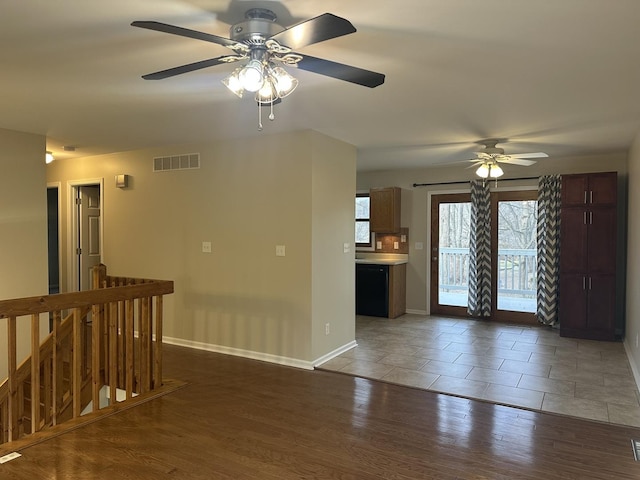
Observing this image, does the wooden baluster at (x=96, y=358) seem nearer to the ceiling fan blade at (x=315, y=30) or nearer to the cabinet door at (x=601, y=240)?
the ceiling fan blade at (x=315, y=30)

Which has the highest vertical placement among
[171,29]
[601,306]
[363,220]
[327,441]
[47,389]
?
[171,29]

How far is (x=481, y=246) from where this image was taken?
22.1ft

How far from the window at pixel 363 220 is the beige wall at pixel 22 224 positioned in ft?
15.4

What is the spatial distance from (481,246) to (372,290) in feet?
5.82

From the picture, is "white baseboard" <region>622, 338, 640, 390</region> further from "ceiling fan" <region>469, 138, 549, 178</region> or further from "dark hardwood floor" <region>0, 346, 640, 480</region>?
"ceiling fan" <region>469, 138, 549, 178</region>

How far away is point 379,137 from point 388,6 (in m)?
2.82

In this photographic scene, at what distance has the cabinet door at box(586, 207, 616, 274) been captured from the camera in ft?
18.2

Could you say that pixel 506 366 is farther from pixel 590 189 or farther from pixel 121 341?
pixel 121 341

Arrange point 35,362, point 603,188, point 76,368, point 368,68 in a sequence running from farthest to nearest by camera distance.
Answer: point 603,188, point 76,368, point 35,362, point 368,68

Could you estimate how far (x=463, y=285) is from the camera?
23.1ft

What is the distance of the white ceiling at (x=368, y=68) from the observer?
2.06m

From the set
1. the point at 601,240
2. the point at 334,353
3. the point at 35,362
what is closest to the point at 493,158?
the point at 601,240

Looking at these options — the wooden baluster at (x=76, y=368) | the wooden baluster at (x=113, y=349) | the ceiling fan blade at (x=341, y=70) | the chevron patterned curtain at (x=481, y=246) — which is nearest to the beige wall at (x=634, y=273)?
the chevron patterned curtain at (x=481, y=246)

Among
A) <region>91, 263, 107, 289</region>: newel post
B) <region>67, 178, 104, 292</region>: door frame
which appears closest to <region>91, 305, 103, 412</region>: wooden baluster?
<region>91, 263, 107, 289</region>: newel post
